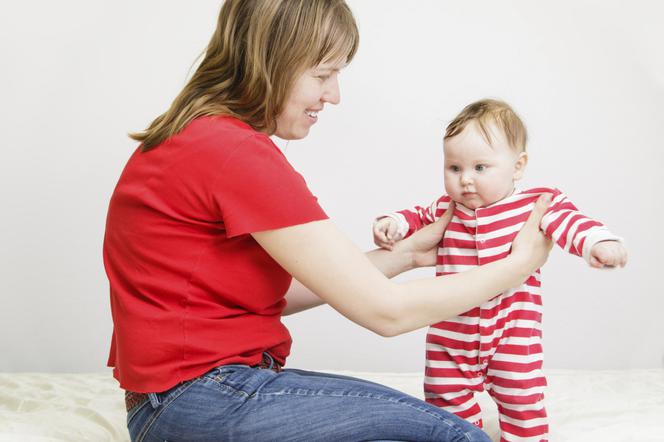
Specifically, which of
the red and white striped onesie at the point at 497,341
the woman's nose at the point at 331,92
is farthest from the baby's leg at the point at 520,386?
the woman's nose at the point at 331,92

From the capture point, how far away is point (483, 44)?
3.13 m

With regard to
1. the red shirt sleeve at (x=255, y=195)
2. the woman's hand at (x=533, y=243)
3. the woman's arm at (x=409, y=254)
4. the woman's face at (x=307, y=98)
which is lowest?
the woman's arm at (x=409, y=254)

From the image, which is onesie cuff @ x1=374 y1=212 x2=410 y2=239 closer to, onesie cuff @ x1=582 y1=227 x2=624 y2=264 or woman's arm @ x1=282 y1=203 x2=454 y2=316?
woman's arm @ x1=282 y1=203 x2=454 y2=316

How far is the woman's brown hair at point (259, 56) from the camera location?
1.61 meters

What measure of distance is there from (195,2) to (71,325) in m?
1.31

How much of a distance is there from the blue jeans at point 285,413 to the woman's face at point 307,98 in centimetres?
51

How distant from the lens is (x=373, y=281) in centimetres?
159

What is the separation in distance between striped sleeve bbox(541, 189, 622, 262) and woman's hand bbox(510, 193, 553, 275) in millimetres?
14

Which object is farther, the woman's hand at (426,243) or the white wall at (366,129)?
the white wall at (366,129)

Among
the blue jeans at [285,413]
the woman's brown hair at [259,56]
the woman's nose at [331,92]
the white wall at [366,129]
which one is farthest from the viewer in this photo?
the white wall at [366,129]

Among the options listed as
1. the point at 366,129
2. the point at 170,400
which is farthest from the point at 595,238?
the point at 366,129

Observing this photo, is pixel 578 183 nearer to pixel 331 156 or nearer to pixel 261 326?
pixel 331 156

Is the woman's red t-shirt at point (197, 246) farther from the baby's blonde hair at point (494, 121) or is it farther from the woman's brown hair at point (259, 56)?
the baby's blonde hair at point (494, 121)

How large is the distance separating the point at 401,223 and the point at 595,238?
544 mm
